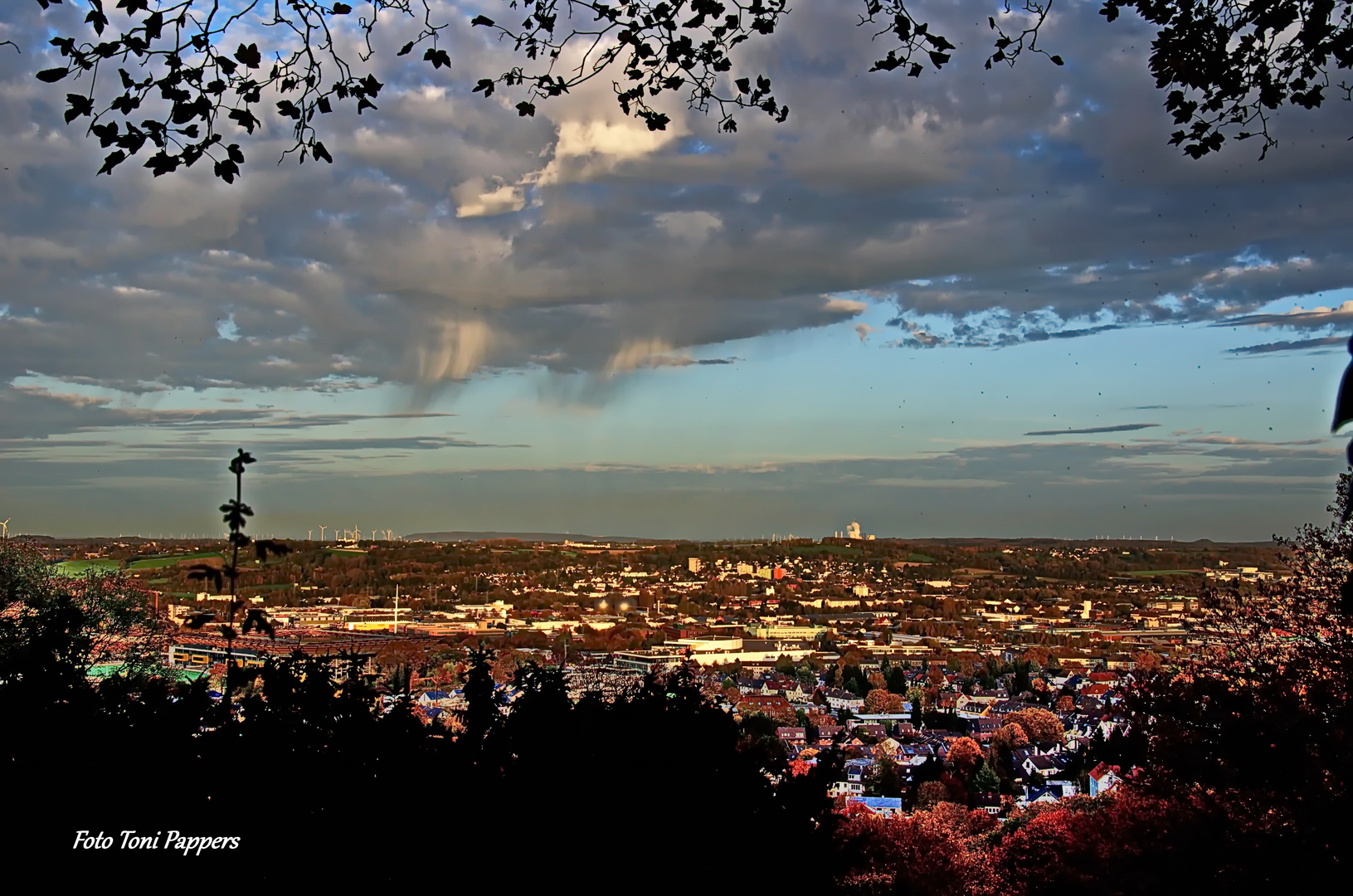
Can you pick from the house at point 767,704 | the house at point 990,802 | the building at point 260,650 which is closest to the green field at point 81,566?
the building at point 260,650

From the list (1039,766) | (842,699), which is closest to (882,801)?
(1039,766)

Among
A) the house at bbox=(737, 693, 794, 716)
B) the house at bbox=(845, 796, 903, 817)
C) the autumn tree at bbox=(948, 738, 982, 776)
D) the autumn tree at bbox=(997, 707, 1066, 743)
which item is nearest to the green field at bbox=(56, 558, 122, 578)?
the house at bbox=(737, 693, 794, 716)

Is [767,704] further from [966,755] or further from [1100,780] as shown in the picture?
[1100,780]

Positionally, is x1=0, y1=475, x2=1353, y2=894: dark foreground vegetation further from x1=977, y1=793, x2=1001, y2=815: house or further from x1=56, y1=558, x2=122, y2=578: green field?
x1=56, y1=558, x2=122, y2=578: green field

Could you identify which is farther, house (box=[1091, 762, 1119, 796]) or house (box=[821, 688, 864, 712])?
house (box=[821, 688, 864, 712])

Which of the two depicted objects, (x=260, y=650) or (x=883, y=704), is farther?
(x=883, y=704)

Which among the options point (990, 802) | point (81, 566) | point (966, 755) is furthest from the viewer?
point (966, 755)

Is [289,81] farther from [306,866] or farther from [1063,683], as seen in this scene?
[1063,683]

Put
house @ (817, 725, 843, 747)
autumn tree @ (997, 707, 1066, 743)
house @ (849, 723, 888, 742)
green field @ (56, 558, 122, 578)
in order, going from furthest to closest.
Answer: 1. house @ (849, 723, 888, 742)
2. autumn tree @ (997, 707, 1066, 743)
3. house @ (817, 725, 843, 747)
4. green field @ (56, 558, 122, 578)
